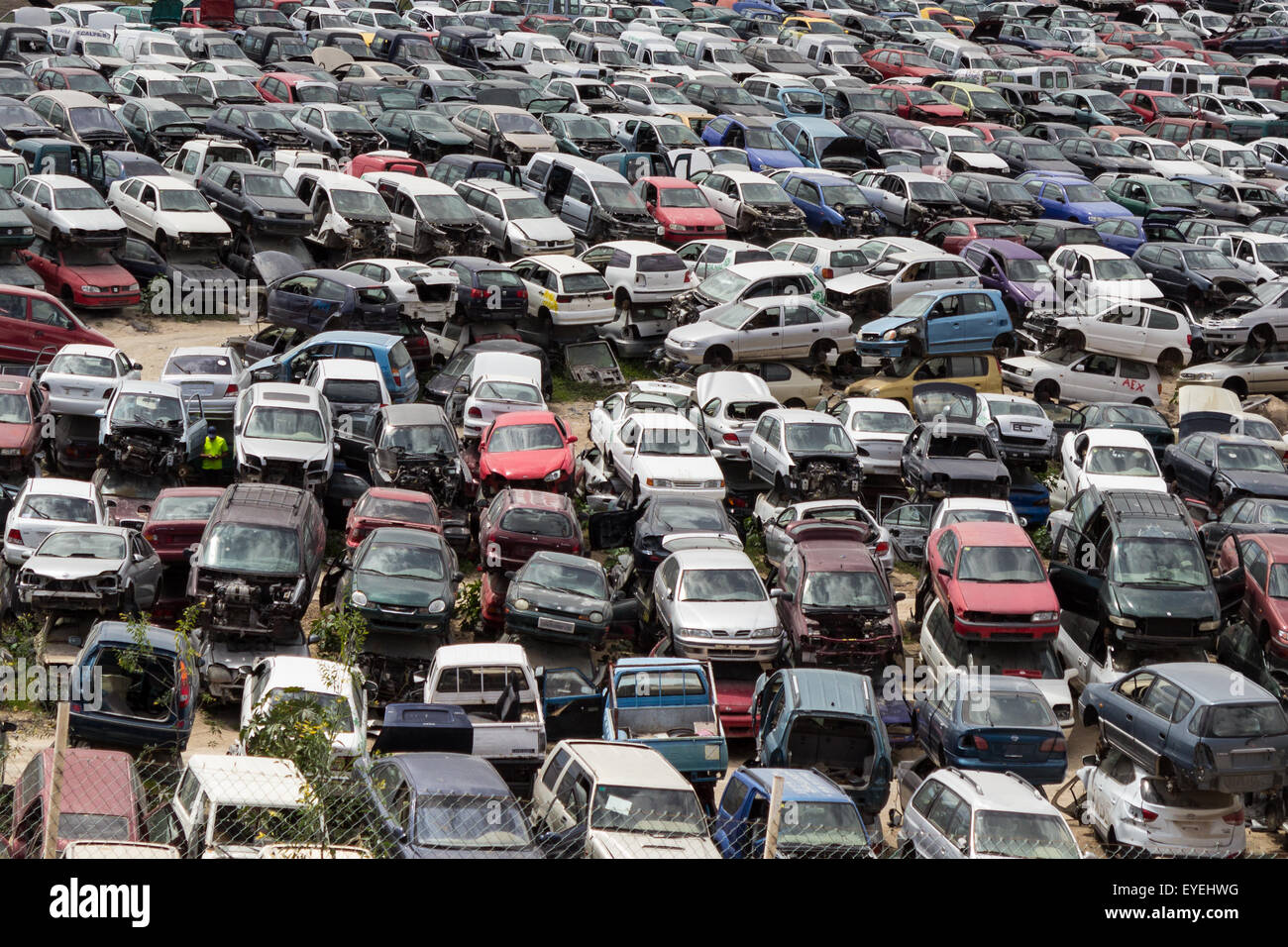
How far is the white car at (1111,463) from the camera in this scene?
2536 cm

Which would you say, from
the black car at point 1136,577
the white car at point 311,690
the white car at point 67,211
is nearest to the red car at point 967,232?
the black car at point 1136,577

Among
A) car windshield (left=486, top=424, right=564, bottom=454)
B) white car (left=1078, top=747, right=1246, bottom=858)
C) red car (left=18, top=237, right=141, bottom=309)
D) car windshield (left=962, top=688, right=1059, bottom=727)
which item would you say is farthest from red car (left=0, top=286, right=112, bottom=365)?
white car (left=1078, top=747, right=1246, bottom=858)

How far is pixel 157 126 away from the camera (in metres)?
37.8

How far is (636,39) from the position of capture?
52.1 m

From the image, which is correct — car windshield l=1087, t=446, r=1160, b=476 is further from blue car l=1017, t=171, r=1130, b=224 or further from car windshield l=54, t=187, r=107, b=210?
car windshield l=54, t=187, r=107, b=210

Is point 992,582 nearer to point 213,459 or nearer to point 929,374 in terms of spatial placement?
point 929,374

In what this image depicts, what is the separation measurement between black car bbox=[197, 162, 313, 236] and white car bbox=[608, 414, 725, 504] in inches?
400

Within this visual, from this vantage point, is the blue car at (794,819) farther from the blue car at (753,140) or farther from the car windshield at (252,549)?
the blue car at (753,140)

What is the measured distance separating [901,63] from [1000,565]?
36652 millimetres

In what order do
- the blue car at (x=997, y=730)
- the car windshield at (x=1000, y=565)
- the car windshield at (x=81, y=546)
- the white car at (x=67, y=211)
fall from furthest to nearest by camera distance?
the white car at (x=67, y=211), the car windshield at (x=1000, y=565), the car windshield at (x=81, y=546), the blue car at (x=997, y=730)

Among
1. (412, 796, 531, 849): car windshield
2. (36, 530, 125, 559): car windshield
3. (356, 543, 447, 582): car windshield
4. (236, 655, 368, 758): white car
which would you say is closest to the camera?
(412, 796, 531, 849): car windshield

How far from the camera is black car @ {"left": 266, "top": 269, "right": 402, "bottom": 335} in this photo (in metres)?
28.8

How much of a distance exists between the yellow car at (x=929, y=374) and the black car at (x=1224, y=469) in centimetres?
417
